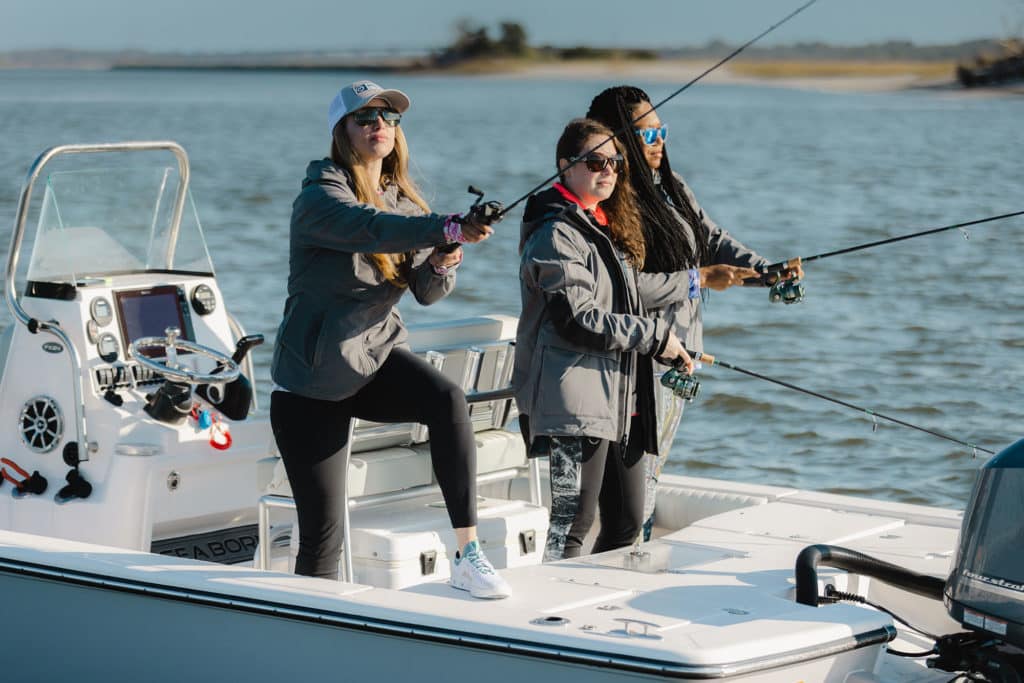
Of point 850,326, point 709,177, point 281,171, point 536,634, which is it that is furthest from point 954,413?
point 281,171

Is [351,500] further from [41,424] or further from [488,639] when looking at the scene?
[41,424]

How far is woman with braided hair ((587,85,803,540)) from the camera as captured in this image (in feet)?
13.5

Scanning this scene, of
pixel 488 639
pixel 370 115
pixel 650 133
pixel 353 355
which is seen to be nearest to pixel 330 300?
pixel 353 355

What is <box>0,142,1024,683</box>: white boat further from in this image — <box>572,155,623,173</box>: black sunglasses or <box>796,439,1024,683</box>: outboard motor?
<box>572,155,623,173</box>: black sunglasses

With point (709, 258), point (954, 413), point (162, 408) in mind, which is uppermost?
point (709, 258)

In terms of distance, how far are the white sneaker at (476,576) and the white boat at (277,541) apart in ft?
0.17

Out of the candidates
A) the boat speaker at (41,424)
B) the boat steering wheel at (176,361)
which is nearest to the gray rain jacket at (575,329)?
the boat steering wheel at (176,361)

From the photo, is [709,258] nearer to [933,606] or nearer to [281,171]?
[933,606]

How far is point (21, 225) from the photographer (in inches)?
187

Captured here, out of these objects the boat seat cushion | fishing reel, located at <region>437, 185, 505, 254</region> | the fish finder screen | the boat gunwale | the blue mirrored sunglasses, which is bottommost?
the boat gunwale

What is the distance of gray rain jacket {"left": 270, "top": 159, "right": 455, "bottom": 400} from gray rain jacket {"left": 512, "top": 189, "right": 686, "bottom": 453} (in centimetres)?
25

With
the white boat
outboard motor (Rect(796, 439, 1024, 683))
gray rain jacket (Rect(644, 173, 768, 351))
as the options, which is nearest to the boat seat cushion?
the white boat

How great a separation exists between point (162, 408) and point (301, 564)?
995 mm

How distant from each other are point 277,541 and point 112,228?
1.17 meters
